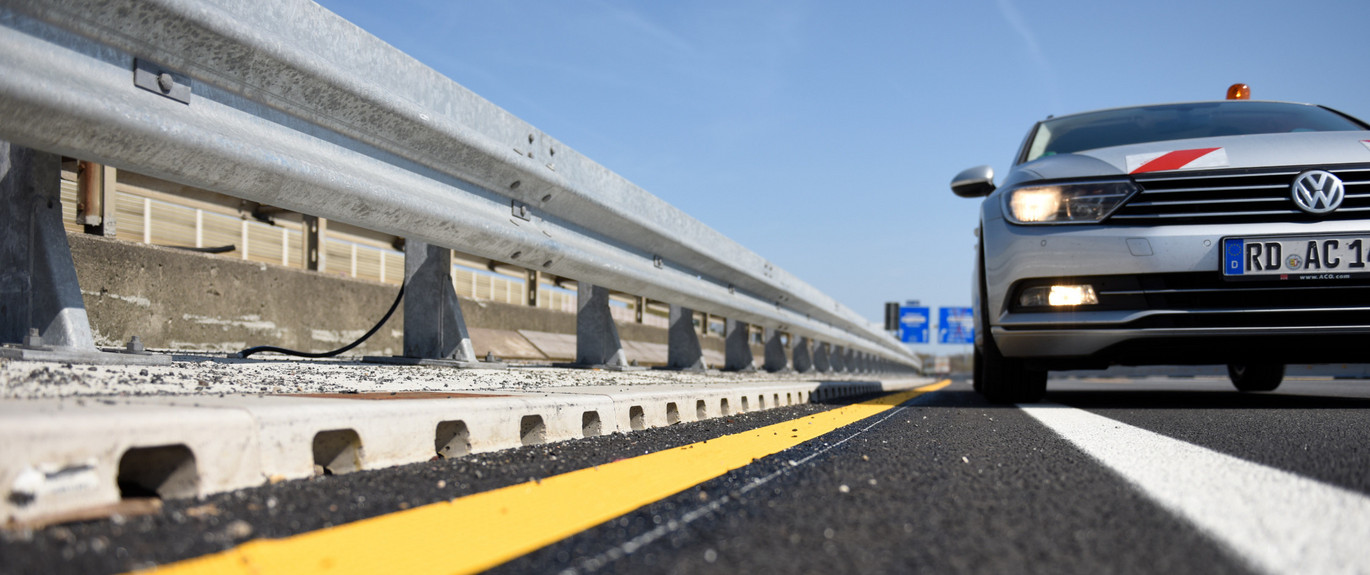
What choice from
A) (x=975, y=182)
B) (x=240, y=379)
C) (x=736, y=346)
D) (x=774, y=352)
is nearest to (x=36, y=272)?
A: (x=240, y=379)

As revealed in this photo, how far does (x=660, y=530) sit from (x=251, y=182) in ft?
7.20

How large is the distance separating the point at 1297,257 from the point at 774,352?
21.4ft

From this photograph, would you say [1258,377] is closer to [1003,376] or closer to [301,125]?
[1003,376]

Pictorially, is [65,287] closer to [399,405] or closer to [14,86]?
[14,86]

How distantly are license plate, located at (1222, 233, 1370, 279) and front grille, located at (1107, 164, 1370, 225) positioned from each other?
0.12 meters

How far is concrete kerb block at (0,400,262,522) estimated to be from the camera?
153cm

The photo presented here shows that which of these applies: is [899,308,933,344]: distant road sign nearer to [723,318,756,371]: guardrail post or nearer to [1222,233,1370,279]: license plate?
[723,318,756,371]: guardrail post

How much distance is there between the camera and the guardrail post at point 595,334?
20.5 feet

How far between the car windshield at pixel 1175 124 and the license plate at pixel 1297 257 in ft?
4.05

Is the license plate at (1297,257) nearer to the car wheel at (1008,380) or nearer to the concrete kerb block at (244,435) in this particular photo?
the car wheel at (1008,380)

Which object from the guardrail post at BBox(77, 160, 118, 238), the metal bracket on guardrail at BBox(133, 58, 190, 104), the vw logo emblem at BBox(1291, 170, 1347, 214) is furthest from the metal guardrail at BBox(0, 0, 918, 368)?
the vw logo emblem at BBox(1291, 170, 1347, 214)

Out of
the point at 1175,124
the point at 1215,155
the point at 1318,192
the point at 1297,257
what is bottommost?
the point at 1297,257

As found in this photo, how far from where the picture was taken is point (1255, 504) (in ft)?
6.63

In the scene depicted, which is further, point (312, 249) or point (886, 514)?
point (312, 249)
